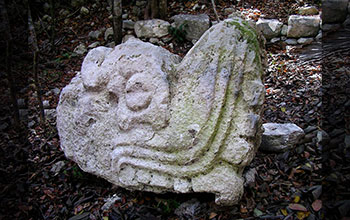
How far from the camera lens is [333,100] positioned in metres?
1.98

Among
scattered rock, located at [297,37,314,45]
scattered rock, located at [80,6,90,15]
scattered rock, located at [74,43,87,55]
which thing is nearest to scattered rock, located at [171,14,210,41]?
scattered rock, located at [297,37,314,45]

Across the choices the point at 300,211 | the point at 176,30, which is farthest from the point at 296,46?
the point at 300,211

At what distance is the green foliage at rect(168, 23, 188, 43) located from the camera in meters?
4.91

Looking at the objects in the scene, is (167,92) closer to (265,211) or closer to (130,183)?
(130,183)

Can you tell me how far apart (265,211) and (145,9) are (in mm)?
4076

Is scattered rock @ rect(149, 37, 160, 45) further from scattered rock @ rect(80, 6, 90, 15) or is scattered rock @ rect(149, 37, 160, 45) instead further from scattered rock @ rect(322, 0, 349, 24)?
scattered rock @ rect(322, 0, 349, 24)

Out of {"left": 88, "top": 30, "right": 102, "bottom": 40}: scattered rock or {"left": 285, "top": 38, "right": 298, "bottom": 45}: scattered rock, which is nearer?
{"left": 285, "top": 38, "right": 298, "bottom": 45}: scattered rock

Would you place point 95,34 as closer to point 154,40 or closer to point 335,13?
point 154,40

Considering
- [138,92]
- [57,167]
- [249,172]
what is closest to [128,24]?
[57,167]

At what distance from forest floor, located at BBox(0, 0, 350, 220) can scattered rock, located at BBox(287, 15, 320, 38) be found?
31 centimetres

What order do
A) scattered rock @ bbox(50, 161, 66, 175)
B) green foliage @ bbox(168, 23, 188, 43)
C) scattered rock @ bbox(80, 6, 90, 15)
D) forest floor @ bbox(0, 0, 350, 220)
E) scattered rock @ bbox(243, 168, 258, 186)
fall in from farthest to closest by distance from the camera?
scattered rock @ bbox(80, 6, 90, 15) → green foliage @ bbox(168, 23, 188, 43) → scattered rock @ bbox(50, 161, 66, 175) → scattered rock @ bbox(243, 168, 258, 186) → forest floor @ bbox(0, 0, 350, 220)

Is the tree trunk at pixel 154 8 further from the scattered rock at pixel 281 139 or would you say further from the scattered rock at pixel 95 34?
the scattered rock at pixel 281 139

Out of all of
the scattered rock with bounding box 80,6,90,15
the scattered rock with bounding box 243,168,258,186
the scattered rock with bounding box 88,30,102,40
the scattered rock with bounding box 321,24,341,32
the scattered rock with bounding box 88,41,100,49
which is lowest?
the scattered rock with bounding box 243,168,258,186

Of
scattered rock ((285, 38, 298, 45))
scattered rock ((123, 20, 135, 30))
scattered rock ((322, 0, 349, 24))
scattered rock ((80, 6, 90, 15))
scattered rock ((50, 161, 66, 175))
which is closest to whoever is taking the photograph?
scattered rock ((322, 0, 349, 24))
